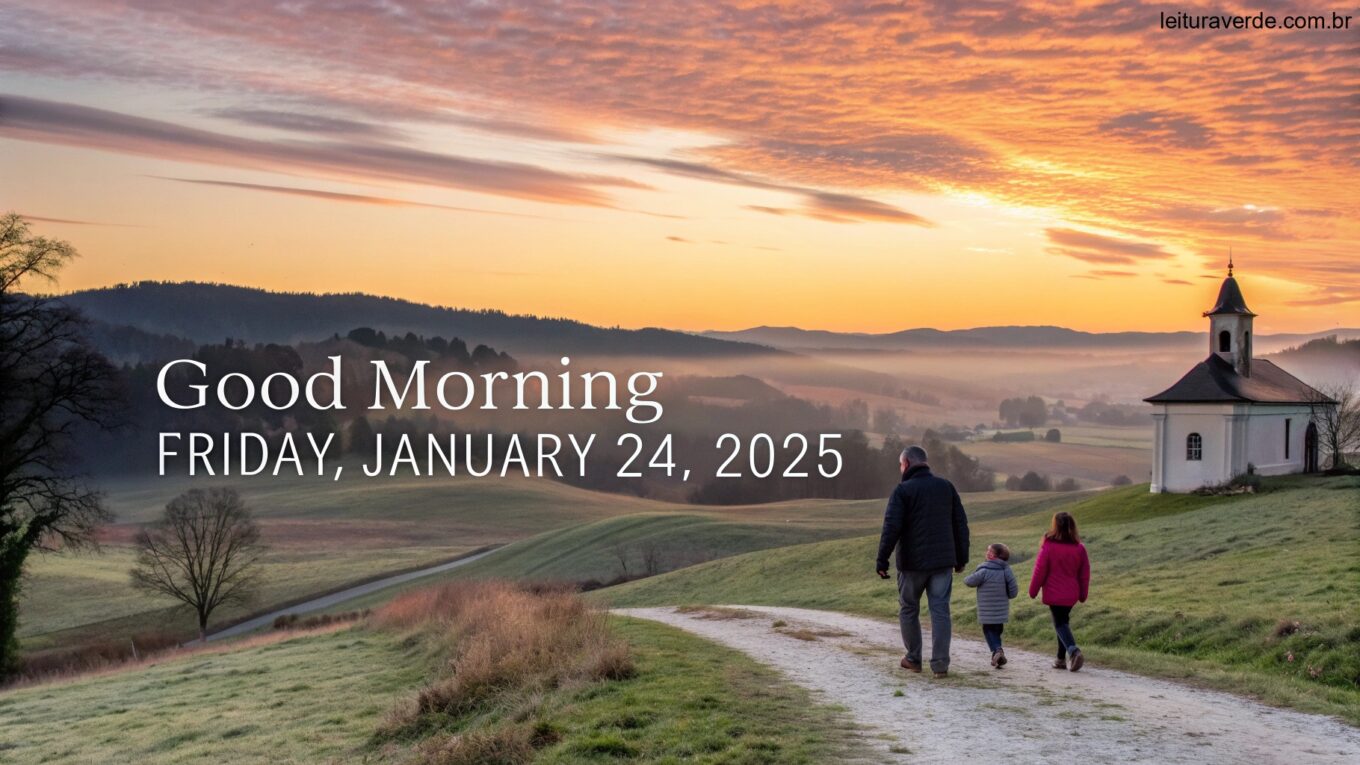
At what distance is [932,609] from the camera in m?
16.0

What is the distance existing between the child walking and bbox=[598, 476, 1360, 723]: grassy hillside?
212cm

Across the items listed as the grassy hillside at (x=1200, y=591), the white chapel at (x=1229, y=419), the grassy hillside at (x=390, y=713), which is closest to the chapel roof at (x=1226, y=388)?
the white chapel at (x=1229, y=419)

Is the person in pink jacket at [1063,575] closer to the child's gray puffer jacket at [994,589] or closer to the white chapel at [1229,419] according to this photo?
the child's gray puffer jacket at [994,589]

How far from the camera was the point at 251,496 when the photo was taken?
487 ft

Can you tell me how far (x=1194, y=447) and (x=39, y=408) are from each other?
5719 cm

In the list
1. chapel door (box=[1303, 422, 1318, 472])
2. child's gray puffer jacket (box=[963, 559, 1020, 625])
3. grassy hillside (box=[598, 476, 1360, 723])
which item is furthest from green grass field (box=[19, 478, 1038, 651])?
child's gray puffer jacket (box=[963, 559, 1020, 625])

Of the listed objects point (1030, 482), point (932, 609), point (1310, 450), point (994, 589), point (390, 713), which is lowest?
point (1030, 482)

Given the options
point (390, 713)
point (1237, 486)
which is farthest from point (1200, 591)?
point (1237, 486)

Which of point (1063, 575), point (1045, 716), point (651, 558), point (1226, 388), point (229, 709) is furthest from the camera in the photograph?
point (651, 558)

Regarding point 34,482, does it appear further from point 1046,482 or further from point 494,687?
point 1046,482

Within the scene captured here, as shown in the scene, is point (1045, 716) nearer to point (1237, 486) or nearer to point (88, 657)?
point (88, 657)

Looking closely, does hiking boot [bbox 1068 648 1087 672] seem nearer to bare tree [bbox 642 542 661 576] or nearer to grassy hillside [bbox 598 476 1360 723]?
grassy hillside [bbox 598 476 1360 723]

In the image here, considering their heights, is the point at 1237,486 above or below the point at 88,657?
above

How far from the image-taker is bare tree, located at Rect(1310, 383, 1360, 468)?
75188 millimetres
